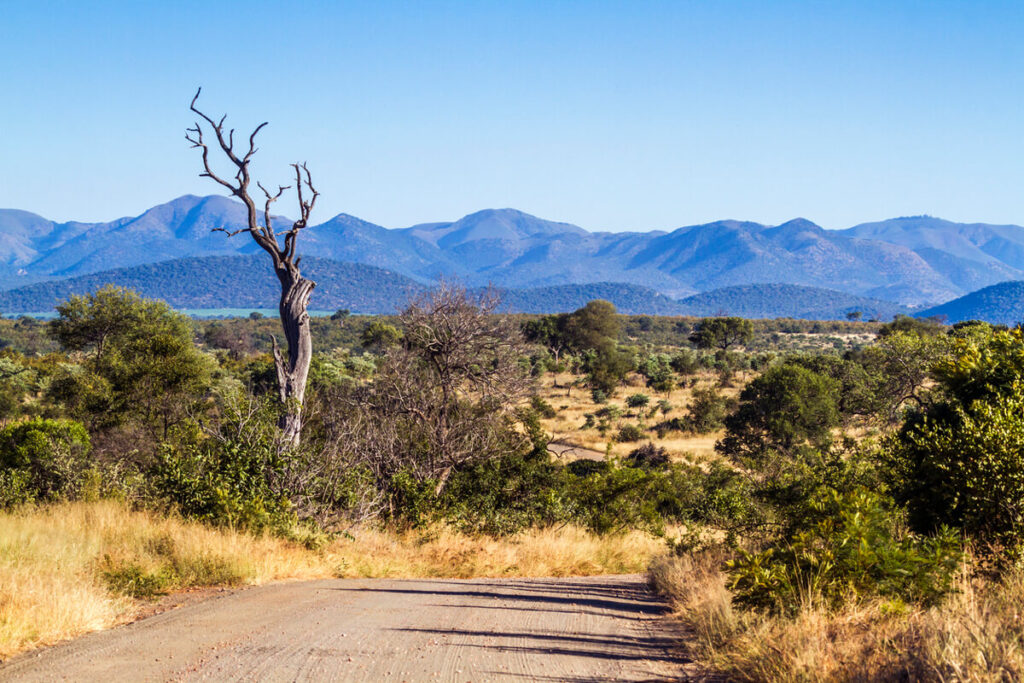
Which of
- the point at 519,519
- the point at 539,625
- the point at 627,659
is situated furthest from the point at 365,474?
the point at 627,659

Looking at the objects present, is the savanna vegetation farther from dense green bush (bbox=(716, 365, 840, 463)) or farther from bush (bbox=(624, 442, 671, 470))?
dense green bush (bbox=(716, 365, 840, 463))

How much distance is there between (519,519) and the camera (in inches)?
567

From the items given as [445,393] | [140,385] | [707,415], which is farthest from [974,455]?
[707,415]

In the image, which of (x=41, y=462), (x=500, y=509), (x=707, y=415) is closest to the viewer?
(x=41, y=462)

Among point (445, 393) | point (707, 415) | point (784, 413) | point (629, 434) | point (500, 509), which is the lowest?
point (629, 434)

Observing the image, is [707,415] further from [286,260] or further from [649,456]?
[286,260]

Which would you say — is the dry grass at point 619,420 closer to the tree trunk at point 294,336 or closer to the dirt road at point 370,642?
the tree trunk at point 294,336

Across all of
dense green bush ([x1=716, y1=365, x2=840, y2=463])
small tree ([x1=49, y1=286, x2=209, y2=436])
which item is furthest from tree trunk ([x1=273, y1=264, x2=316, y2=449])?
dense green bush ([x1=716, y1=365, x2=840, y2=463])

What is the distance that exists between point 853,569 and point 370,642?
3.36m

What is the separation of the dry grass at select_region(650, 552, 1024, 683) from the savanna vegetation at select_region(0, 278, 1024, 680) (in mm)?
20

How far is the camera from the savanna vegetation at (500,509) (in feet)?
18.1

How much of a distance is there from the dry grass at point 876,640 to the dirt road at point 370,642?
0.42 metres

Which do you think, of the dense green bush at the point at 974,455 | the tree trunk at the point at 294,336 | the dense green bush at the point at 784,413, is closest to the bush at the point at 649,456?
the dense green bush at the point at 784,413

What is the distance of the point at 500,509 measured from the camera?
15016mm
